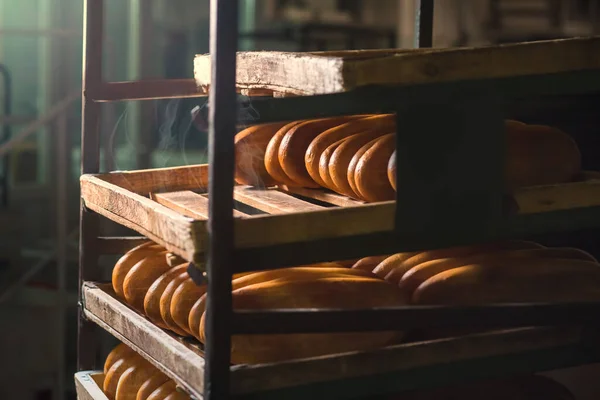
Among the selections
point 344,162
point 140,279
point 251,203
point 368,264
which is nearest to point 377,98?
point 344,162

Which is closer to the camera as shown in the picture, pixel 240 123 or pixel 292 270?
pixel 240 123

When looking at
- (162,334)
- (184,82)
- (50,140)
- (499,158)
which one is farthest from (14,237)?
(499,158)

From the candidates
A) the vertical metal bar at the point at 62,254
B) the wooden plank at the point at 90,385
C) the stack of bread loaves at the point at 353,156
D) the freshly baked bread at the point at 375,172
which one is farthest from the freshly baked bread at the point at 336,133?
the vertical metal bar at the point at 62,254

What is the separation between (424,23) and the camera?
233cm

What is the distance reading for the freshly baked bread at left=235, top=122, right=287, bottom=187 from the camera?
1.93 m

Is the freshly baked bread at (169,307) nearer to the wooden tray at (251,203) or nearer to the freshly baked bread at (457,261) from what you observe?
the wooden tray at (251,203)

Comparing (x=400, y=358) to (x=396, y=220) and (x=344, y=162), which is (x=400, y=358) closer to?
(x=396, y=220)

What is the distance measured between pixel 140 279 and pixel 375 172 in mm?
521

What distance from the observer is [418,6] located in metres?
2.33

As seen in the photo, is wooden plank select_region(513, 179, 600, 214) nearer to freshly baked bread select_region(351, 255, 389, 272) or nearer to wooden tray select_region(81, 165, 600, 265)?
wooden tray select_region(81, 165, 600, 265)

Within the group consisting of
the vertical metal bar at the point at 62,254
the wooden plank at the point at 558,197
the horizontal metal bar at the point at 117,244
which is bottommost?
the vertical metal bar at the point at 62,254

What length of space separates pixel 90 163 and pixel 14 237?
353cm

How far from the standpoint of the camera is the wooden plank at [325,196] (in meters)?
1.73

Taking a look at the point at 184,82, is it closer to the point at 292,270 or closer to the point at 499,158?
the point at 292,270
